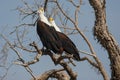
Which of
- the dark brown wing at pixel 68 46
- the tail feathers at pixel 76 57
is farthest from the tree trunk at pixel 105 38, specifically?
the tail feathers at pixel 76 57

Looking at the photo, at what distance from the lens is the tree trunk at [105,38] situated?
8.66 metres

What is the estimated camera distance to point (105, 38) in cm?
884

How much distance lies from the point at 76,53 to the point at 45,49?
2.29 ft

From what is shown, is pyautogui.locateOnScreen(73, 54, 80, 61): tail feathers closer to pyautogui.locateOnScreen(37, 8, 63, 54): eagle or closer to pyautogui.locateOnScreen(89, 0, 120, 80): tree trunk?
pyautogui.locateOnScreen(37, 8, 63, 54): eagle

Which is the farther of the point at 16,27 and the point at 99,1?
the point at 16,27

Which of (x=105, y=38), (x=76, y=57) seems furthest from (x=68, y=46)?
(x=105, y=38)

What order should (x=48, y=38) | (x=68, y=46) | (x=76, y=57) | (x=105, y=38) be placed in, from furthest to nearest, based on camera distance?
1. (x=105, y=38)
2. (x=68, y=46)
3. (x=48, y=38)
4. (x=76, y=57)

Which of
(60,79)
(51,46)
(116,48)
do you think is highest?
(51,46)

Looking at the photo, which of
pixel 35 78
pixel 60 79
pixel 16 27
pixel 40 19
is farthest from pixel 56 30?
pixel 16 27

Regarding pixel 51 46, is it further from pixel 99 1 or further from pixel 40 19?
pixel 99 1

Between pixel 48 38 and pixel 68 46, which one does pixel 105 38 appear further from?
pixel 48 38

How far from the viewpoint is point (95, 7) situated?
30.1ft

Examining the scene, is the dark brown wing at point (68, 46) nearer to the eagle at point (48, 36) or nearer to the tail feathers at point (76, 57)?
the tail feathers at point (76, 57)

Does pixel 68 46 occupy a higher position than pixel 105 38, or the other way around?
pixel 68 46
